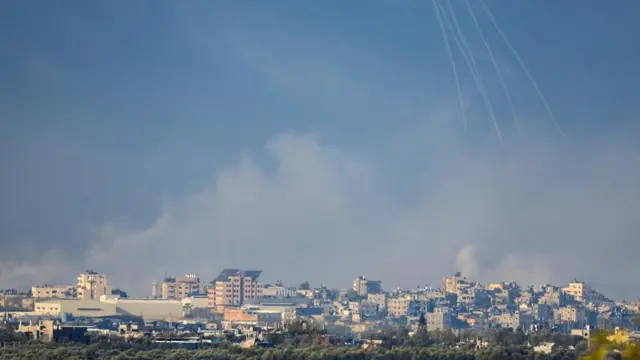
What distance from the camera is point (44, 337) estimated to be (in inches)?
2490

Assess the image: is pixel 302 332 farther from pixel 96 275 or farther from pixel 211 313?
pixel 96 275

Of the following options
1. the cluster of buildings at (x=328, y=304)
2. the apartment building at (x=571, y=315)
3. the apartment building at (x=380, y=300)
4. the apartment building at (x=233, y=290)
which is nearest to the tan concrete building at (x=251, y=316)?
the cluster of buildings at (x=328, y=304)

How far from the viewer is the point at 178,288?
134500 millimetres

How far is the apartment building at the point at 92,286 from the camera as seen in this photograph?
12469 centimetres

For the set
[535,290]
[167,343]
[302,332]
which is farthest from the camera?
[535,290]

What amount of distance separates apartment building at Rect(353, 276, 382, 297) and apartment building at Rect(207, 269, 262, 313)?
7.53 metres

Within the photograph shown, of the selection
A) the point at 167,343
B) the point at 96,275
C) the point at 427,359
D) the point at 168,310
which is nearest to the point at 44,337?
the point at 167,343

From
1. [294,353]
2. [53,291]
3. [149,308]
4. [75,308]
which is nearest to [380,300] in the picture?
[149,308]

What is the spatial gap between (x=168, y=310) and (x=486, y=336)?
43354 mm

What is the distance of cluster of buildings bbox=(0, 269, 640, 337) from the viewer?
105625 millimetres

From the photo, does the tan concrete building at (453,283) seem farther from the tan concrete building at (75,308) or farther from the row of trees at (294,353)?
the row of trees at (294,353)

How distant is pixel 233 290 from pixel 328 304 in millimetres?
7405

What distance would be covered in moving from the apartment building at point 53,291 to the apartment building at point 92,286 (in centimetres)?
60

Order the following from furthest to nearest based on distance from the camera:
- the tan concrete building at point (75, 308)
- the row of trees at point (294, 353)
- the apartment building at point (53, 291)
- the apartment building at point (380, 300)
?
the apartment building at point (380, 300)
the apartment building at point (53, 291)
the tan concrete building at point (75, 308)
the row of trees at point (294, 353)
